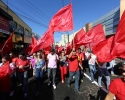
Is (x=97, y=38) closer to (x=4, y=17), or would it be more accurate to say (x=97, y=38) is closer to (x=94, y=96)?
(x=94, y=96)

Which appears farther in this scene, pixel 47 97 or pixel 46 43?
pixel 46 43

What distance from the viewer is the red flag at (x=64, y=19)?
6242 mm

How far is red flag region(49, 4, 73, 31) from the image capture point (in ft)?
20.5

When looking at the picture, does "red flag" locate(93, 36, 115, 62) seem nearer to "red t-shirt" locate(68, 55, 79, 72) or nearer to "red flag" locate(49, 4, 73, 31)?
"red t-shirt" locate(68, 55, 79, 72)

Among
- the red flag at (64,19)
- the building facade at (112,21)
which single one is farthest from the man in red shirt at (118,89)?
the building facade at (112,21)

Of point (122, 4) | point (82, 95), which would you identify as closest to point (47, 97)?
point (82, 95)

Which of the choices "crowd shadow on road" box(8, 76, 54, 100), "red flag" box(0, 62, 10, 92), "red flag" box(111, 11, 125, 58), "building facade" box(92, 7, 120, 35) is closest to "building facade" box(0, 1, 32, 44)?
"crowd shadow on road" box(8, 76, 54, 100)

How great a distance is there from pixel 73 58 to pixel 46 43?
1.24 metres

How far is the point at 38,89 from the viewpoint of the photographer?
19.2ft

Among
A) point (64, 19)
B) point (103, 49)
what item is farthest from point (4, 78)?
point (64, 19)

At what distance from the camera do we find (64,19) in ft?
20.6

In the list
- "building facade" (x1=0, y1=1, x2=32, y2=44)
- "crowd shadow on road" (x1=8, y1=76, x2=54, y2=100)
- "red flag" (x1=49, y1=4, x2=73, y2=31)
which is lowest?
"crowd shadow on road" (x1=8, y1=76, x2=54, y2=100)

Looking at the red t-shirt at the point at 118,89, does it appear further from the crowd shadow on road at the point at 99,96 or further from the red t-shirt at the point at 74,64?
the red t-shirt at the point at 74,64

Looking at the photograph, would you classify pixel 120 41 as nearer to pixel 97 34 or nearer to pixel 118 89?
pixel 118 89
